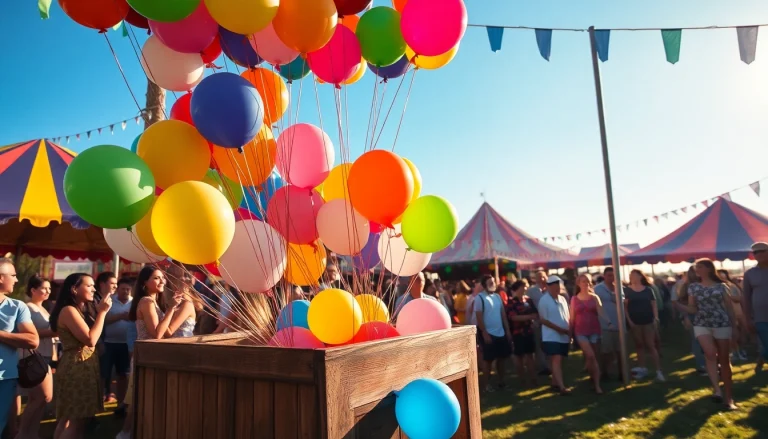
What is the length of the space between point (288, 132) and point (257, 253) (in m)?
0.70

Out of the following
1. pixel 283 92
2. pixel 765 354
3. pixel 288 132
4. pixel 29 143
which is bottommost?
pixel 765 354

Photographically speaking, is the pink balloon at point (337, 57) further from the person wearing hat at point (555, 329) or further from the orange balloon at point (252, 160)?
the person wearing hat at point (555, 329)

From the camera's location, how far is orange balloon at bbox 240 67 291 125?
2297 millimetres

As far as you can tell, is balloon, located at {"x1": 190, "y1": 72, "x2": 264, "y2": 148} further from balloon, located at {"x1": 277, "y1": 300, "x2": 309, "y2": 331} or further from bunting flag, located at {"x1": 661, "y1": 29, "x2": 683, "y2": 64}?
bunting flag, located at {"x1": 661, "y1": 29, "x2": 683, "y2": 64}

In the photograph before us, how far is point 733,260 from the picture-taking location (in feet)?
35.4

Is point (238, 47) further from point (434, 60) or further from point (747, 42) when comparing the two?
point (747, 42)

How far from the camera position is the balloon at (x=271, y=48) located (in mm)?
2176

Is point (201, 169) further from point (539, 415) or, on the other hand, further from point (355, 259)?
point (539, 415)

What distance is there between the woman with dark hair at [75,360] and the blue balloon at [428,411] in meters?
2.61

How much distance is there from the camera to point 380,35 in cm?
230

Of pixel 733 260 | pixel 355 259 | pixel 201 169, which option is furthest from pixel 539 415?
pixel 733 260

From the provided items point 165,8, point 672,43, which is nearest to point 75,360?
point 165,8

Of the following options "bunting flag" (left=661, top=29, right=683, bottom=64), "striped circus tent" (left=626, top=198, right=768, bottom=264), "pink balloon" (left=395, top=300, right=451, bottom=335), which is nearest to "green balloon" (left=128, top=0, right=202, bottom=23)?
"pink balloon" (left=395, top=300, right=451, bottom=335)

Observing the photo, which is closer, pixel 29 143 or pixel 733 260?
pixel 29 143
